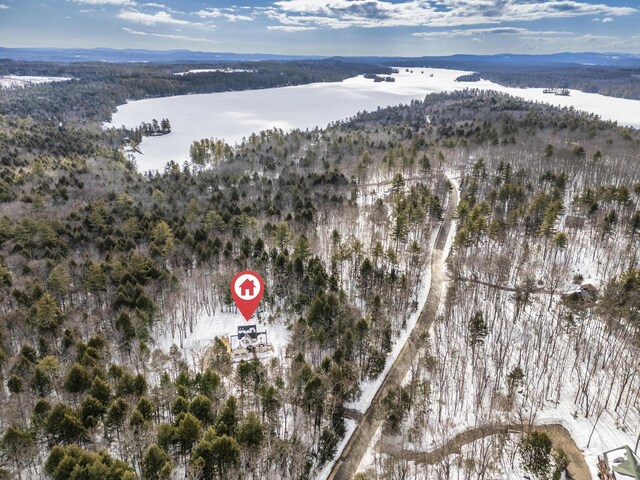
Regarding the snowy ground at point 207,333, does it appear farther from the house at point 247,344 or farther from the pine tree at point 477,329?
the pine tree at point 477,329

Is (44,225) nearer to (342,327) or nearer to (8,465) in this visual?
(8,465)

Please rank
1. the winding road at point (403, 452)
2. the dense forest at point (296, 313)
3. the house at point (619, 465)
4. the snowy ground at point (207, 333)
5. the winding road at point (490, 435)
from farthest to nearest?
the snowy ground at point (207, 333)
the winding road at point (403, 452)
the winding road at point (490, 435)
the dense forest at point (296, 313)
the house at point (619, 465)

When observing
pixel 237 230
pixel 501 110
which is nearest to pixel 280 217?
pixel 237 230

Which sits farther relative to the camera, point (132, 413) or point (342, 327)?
point (342, 327)

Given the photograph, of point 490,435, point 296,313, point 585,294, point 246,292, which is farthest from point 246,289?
point 585,294

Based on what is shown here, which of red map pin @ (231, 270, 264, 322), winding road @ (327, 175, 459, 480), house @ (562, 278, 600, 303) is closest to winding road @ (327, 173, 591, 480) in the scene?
winding road @ (327, 175, 459, 480)

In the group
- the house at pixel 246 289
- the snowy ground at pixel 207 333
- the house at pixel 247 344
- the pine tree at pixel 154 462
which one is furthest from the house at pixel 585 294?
the pine tree at pixel 154 462
